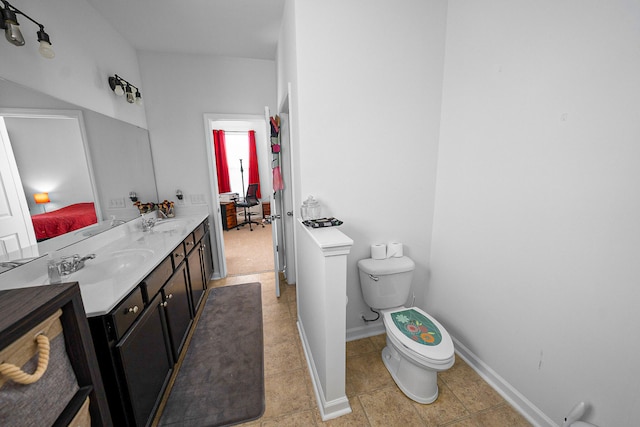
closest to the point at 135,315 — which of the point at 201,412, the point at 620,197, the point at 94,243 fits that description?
→ the point at 201,412

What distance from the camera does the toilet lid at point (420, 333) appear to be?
50.1 inches

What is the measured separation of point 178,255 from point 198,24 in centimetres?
197

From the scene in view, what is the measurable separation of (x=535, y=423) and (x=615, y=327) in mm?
714

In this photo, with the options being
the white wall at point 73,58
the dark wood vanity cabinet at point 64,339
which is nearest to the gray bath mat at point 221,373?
the dark wood vanity cabinet at point 64,339

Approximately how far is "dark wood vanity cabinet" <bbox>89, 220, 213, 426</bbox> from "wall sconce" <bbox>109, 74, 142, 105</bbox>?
141cm

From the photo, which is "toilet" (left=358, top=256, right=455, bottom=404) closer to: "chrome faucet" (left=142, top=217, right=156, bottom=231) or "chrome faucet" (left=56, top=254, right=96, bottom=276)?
"chrome faucet" (left=56, top=254, right=96, bottom=276)

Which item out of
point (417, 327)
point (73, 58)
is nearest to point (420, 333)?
point (417, 327)

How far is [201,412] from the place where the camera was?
4.46 ft

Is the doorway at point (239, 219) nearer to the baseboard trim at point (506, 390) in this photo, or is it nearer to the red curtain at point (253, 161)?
the red curtain at point (253, 161)

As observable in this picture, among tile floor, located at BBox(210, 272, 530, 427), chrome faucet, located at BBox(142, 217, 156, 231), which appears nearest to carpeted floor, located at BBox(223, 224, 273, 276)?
chrome faucet, located at BBox(142, 217, 156, 231)

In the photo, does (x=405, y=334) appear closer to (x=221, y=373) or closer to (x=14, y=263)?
(x=221, y=373)

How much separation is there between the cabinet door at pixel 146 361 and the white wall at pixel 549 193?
1.95m

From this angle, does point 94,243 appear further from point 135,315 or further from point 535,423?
point 535,423

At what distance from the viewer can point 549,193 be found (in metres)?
1.12
